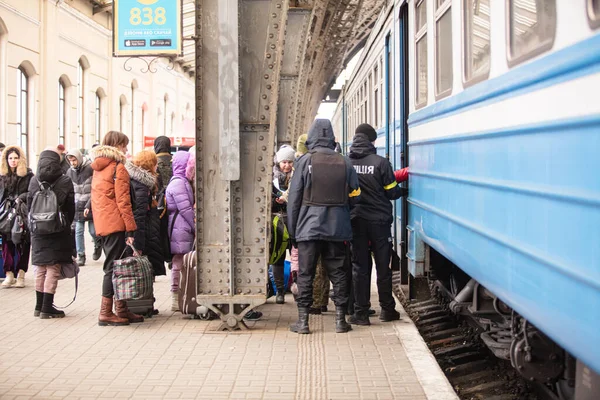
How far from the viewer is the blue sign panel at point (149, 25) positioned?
14164 millimetres

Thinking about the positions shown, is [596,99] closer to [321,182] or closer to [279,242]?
[321,182]

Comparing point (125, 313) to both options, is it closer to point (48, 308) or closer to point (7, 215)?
point (48, 308)

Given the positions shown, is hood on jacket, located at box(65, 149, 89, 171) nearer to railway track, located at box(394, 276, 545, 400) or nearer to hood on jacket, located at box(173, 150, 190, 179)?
hood on jacket, located at box(173, 150, 190, 179)

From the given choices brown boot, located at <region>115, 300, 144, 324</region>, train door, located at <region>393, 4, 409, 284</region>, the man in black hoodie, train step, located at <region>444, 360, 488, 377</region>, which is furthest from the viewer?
the man in black hoodie

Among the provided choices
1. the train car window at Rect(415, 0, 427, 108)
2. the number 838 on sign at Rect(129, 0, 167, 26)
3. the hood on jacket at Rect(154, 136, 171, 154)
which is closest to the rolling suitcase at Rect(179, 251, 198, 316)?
the hood on jacket at Rect(154, 136, 171, 154)

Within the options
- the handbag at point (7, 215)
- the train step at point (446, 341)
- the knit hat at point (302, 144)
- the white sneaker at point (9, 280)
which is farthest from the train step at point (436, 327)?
the white sneaker at point (9, 280)

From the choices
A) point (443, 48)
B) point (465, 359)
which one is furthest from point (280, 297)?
point (443, 48)

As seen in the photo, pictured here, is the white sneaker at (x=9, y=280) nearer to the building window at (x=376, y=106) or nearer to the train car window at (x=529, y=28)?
the building window at (x=376, y=106)

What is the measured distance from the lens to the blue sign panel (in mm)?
14164

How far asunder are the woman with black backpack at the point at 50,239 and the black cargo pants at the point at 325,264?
2309 millimetres

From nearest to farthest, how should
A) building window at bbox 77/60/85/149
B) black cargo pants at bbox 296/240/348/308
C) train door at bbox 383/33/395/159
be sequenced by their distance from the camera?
black cargo pants at bbox 296/240/348/308
train door at bbox 383/33/395/159
building window at bbox 77/60/85/149

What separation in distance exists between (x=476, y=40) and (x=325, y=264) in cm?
293

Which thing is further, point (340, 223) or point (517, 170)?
point (340, 223)

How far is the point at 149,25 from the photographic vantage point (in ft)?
46.8
